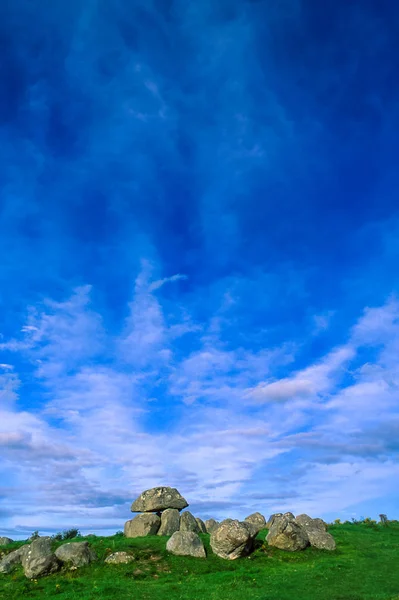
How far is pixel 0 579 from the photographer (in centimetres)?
4122

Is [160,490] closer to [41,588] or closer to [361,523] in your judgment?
[41,588]

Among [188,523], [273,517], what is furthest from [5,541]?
[273,517]

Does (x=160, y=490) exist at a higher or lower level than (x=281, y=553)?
higher

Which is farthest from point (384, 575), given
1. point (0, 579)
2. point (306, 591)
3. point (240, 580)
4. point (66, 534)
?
point (66, 534)

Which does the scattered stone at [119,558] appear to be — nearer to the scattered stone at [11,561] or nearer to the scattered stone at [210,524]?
the scattered stone at [11,561]

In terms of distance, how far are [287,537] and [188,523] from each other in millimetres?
12383

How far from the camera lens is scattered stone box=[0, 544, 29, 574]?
43.4m

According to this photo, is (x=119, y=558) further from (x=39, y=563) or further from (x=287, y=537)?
(x=287, y=537)

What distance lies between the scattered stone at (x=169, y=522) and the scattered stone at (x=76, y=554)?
11758mm

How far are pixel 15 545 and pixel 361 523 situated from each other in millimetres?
44202

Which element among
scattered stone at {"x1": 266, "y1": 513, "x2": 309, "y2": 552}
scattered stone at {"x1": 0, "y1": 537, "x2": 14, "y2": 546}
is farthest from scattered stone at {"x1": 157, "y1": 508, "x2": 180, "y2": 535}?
scattered stone at {"x1": 0, "y1": 537, "x2": 14, "y2": 546}

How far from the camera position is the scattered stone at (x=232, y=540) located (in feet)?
143

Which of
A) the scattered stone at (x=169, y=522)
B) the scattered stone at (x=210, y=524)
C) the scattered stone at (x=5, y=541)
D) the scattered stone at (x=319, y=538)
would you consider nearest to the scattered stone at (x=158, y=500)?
the scattered stone at (x=169, y=522)

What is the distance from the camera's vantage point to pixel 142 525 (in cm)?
5369
